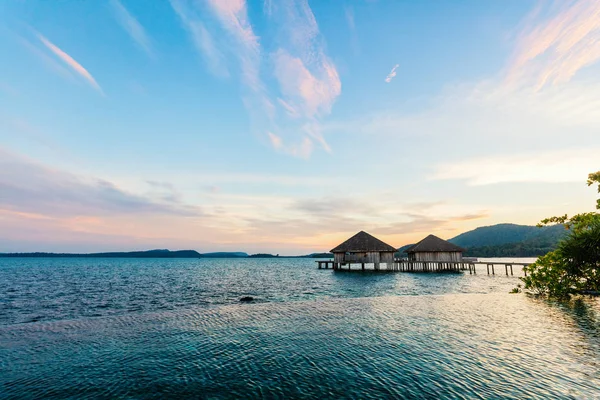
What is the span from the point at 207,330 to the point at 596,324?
22.0m

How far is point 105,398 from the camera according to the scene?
355 inches

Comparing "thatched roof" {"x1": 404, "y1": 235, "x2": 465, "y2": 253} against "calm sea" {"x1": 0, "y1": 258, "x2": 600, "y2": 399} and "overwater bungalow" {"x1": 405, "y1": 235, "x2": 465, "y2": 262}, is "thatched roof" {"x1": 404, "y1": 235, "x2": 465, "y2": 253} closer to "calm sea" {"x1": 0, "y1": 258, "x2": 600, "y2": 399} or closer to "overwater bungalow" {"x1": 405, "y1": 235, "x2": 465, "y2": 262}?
"overwater bungalow" {"x1": 405, "y1": 235, "x2": 465, "y2": 262}

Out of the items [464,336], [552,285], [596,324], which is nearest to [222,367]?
[464,336]

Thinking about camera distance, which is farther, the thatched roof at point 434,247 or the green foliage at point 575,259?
the thatched roof at point 434,247

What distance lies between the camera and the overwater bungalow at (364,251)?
2367 inches

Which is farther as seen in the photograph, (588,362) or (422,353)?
(422,353)

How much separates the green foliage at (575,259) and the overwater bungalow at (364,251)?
3525cm

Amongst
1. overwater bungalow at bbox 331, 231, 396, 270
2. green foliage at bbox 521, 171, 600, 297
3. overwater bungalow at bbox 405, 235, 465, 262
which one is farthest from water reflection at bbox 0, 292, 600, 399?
overwater bungalow at bbox 405, 235, 465, 262

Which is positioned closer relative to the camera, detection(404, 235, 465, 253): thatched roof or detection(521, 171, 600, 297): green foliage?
detection(521, 171, 600, 297): green foliage

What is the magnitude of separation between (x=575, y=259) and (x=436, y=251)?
39729 millimetres

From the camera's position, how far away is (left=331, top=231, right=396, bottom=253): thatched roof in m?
60.3

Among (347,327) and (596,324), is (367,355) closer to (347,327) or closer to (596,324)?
(347,327)

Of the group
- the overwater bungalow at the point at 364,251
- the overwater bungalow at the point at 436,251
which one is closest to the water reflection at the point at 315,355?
the overwater bungalow at the point at 364,251

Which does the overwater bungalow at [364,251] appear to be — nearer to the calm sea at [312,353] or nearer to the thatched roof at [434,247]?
the thatched roof at [434,247]
